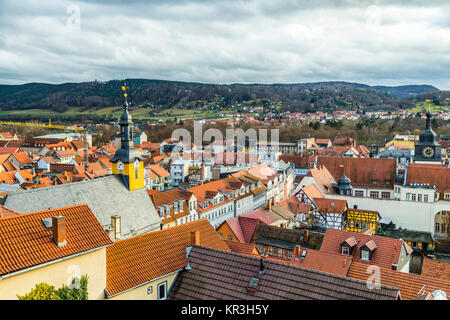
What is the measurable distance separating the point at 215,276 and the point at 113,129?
145469mm

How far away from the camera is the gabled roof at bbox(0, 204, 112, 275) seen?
38.5 feet

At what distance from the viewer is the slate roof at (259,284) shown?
12.7 meters

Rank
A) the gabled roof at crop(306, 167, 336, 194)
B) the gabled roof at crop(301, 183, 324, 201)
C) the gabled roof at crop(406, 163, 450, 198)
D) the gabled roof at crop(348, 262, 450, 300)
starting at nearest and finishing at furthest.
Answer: the gabled roof at crop(348, 262, 450, 300) < the gabled roof at crop(301, 183, 324, 201) < the gabled roof at crop(406, 163, 450, 198) < the gabled roof at crop(306, 167, 336, 194)

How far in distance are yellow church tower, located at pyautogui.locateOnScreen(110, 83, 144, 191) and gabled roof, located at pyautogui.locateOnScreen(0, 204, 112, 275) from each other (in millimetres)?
Result: 14597

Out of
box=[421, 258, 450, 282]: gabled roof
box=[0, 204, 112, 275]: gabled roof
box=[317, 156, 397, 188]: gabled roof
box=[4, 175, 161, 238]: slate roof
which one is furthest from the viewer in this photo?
box=[317, 156, 397, 188]: gabled roof

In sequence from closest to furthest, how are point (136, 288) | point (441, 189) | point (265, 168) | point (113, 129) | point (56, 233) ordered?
point (56, 233)
point (136, 288)
point (441, 189)
point (265, 168)
point (113, 129)

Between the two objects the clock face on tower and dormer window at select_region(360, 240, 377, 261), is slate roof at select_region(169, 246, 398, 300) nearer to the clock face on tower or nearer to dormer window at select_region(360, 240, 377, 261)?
dormer window at select_region(360, 240, 377, 261)

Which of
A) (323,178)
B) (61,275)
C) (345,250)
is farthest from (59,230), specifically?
(323,178)

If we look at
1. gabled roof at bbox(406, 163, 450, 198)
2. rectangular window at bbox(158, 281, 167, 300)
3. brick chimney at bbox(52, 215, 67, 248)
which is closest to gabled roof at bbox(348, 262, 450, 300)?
rectangular window at bbox(158, 281, 167, 300)

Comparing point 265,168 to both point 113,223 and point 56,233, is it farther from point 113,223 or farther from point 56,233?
point 56,233

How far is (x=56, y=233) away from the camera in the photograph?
1288 centimetres

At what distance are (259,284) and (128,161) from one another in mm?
18385
